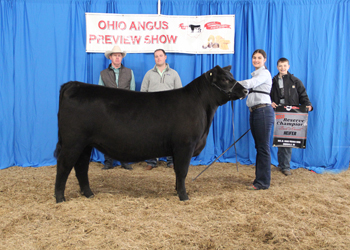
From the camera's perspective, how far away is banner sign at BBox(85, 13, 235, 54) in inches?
192

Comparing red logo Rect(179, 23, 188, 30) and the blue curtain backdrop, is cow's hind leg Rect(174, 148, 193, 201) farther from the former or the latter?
red logo Rect(179, 23, 188, 30)

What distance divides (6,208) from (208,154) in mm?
3419

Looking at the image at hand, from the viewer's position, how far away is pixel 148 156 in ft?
9.84

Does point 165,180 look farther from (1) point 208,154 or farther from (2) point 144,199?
(1) point 208,154

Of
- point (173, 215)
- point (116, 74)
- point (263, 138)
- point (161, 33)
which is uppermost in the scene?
point (161, 33)

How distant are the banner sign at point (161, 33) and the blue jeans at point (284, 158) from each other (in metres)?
2.06

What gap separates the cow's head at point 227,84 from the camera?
2988 millimetres

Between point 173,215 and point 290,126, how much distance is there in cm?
274

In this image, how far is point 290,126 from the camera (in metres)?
4.33

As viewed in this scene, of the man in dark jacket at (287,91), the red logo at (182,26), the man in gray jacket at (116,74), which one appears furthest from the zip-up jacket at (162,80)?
the man in dark jacket at (287,91)

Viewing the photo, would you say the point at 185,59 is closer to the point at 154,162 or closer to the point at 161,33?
the point at 161,33

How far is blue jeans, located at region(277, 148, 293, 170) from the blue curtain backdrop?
41 centimetres

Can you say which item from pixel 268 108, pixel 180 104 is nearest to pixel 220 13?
pixel 268 108

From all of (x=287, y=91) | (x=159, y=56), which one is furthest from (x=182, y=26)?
(x=287, y=91)
